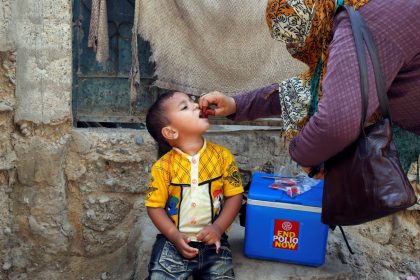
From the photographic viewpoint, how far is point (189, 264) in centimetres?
217

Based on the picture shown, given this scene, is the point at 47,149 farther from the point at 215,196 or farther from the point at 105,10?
the point at 215,196

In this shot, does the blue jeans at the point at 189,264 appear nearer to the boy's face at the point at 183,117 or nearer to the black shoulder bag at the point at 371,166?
the boy's face at the point at 183,117

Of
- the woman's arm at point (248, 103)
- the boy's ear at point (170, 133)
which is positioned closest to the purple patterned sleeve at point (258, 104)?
the woman's arm at point (248, 103)

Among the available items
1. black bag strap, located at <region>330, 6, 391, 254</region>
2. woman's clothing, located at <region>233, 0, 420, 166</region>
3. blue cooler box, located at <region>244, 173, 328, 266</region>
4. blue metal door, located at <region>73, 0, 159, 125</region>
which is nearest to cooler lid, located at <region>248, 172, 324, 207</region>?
blue cooler box, located at <region>244, 173, 328, 266</region>

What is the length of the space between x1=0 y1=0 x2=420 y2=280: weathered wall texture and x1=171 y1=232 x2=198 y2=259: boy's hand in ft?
1.83

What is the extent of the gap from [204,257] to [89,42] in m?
1.23

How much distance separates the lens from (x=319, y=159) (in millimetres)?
1727

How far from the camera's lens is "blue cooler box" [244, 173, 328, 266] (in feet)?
7.19

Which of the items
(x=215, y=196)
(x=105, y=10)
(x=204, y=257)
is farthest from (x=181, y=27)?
(x=204, y=257)

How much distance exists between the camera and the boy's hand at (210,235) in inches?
83.8

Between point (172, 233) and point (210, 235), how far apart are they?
153mm

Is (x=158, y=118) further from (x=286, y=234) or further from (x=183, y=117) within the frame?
(x=286, y=234)

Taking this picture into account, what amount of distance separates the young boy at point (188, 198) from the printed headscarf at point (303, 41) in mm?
363

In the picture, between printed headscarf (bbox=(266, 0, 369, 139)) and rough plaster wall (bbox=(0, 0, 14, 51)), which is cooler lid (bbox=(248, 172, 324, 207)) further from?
rough plaster wall (bbox=(0, 0, 14, 51))
